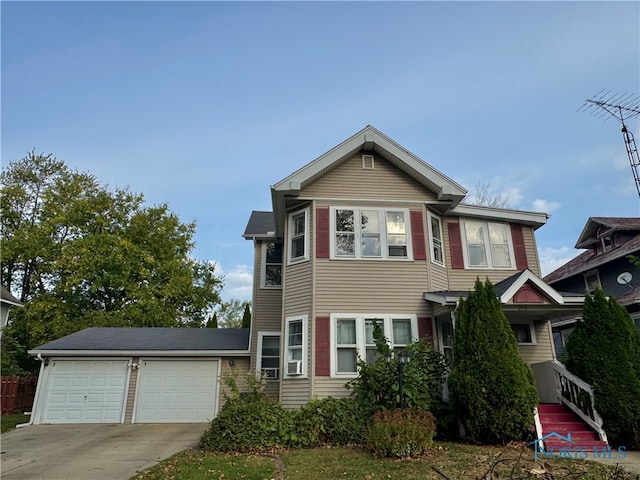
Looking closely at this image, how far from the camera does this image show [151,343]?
532 inches

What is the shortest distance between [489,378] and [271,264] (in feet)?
26.6

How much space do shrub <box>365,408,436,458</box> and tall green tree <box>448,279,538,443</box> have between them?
118 cm

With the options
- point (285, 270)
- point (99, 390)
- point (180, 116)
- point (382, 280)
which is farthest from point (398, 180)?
point (99, 390)

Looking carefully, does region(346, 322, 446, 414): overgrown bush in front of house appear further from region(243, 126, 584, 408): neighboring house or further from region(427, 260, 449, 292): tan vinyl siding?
region(427, 260, 449, 292): tan vinyl siding

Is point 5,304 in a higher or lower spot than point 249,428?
higher

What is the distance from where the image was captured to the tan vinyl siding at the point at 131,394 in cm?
1263

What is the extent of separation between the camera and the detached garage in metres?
12.6

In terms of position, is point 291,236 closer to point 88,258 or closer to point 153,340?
point 153,340

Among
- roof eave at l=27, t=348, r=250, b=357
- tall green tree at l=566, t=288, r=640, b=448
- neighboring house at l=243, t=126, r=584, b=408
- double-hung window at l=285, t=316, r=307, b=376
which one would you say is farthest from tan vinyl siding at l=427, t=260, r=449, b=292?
roof eave at l=27, t=348, r=250, b=357

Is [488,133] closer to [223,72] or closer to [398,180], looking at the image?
[398,180]

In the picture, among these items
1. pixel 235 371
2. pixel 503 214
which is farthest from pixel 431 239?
pixel 235 371

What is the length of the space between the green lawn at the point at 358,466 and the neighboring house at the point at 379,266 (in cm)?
272

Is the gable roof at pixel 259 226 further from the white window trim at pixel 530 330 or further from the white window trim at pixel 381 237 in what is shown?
the white window trim at pixel 530 330

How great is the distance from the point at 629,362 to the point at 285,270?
27.1 feet
